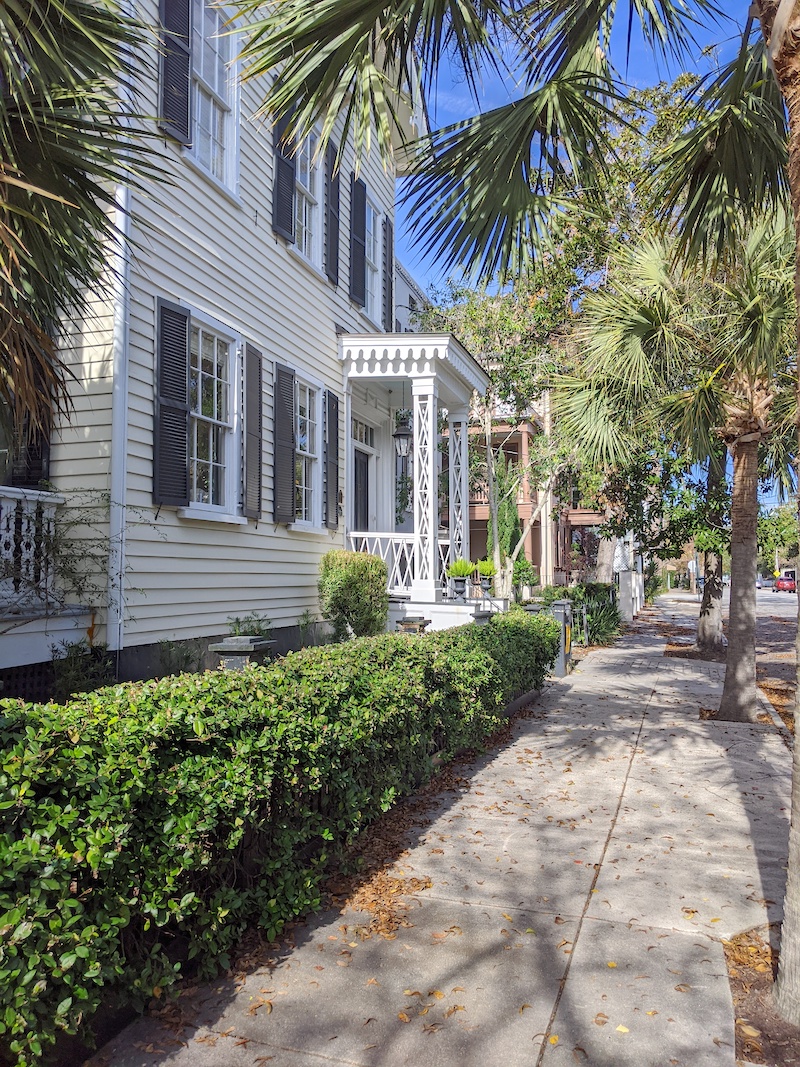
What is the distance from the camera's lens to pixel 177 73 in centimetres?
771

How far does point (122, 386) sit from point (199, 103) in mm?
3600

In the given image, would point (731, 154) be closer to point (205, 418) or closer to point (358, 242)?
point (205, 418)

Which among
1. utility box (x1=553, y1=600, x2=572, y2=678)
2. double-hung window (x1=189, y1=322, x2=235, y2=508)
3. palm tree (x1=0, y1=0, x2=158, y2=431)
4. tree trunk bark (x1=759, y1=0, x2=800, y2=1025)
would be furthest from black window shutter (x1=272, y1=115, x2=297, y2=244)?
tree trunk bark (x1=759, y1=0, x2=800, y2=1025)

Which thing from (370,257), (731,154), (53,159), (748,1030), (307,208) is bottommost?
(748,1030)

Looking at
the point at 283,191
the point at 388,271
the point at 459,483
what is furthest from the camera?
the point at 388,271

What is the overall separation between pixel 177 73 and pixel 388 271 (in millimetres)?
7038

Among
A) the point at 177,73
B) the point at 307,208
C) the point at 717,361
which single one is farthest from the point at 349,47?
the point at 307,208

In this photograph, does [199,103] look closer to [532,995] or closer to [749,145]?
[749,145]

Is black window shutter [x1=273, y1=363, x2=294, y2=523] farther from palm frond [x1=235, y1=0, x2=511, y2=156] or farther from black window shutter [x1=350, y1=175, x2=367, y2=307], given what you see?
palm frond [x1=235, y1=0, x2=511, y2=156]

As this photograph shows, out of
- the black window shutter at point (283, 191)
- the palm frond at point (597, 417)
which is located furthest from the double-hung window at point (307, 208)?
the palm frond at point (597, 417)

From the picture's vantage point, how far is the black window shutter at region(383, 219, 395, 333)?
47.0 ft

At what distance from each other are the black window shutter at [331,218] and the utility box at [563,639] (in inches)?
236

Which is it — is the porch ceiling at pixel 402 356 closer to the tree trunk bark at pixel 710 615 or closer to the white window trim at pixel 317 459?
the white window trim at pixel 317 459

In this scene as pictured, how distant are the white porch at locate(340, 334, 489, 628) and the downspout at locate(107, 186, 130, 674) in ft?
17.0
